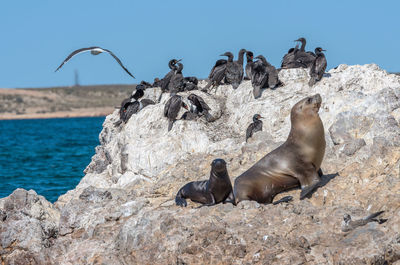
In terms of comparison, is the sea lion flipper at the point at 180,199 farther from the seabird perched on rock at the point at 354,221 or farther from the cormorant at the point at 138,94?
the cormorant at the point at 138,94

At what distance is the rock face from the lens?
7.65 m

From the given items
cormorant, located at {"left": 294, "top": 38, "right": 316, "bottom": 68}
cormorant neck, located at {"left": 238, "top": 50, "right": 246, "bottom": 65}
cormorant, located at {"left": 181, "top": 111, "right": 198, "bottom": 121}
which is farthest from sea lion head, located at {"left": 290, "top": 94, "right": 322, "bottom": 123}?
cormorant neck, located at {"left": 238, "top": 50, "right": 246, "bottom": 65}

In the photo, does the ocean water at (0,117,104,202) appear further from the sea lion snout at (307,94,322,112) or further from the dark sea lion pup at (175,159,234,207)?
the sea lion snout at (307,94,322,112)

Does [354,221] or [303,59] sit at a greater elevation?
[303,59]

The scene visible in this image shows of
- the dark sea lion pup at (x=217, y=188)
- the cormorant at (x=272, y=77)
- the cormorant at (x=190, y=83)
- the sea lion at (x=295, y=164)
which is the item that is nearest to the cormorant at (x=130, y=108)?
the cormorant at (x=190, y=83)

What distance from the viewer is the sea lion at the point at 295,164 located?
894 centimetres

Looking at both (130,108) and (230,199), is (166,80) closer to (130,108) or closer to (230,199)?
(130,108)

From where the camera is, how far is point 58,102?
97.4 m

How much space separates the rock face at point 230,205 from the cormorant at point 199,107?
195 mm

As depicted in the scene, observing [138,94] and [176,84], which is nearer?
[176,84]

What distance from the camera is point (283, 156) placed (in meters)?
9.10

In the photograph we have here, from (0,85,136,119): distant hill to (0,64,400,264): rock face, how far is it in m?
Answer: 72.8

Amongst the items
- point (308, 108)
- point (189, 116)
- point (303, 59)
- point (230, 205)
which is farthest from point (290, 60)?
point (230, 205)

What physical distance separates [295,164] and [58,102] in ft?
299
